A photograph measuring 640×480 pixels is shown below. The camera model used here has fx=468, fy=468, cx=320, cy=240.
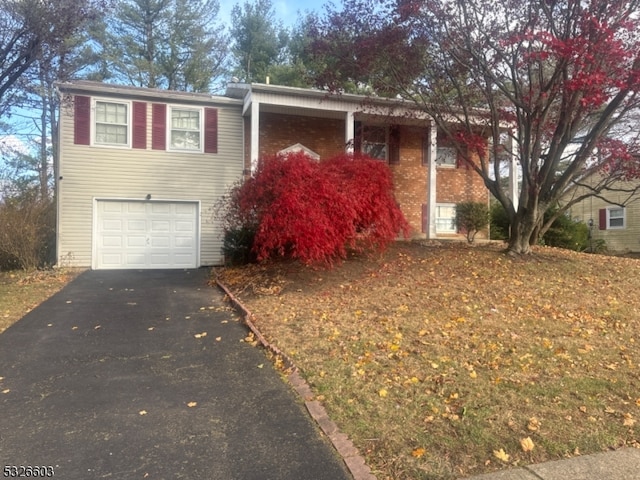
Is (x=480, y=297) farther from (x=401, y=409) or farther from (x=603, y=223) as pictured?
(x=603, y=223)

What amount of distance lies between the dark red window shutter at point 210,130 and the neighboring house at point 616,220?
671 inches

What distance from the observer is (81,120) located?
1316 centimetres

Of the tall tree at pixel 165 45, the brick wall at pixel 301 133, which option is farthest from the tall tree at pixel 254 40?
the brick wall at pixel 301 133

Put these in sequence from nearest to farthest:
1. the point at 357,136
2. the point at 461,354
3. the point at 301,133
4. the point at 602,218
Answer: the point at 461,354 → the point at 301,133 → the point at 357,136 → the point at 602,218

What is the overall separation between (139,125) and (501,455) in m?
13.2

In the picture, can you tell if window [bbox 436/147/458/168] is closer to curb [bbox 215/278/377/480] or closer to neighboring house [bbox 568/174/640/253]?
neighboring house [bbox 568/174/640/253]

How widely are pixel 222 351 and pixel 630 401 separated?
14.0 ft

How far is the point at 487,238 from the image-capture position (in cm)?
1691

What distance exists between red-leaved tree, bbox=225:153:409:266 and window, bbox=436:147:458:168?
7204 millimetres

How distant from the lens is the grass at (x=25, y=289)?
25.7ft

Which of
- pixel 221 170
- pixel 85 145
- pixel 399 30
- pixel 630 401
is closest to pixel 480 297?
pixel 630 401

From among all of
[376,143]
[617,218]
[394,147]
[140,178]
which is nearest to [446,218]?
[394,147]

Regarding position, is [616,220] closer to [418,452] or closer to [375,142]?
[375,142]

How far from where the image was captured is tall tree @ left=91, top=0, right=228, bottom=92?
75.0 feet
